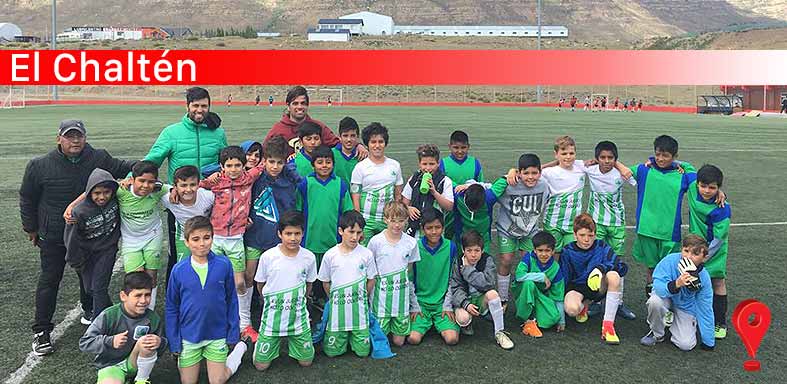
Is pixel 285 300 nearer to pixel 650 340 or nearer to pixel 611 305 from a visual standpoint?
pixel 611 305

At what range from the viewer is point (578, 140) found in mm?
20688

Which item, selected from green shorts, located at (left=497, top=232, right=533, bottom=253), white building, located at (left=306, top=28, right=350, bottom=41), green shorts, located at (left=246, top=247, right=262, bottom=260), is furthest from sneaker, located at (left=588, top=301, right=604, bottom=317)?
white building, located at (left=306, top=28, right=350, bottom=41)

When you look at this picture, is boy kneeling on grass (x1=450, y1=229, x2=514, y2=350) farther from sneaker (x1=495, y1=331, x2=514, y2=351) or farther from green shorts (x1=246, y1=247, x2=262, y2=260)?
green shorts (x1=246, y1=247, x2=262, y2=260)

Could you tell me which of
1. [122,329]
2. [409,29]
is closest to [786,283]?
[122,329]

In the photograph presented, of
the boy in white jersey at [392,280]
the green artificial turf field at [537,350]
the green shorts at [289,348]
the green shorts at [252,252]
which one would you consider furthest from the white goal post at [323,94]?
the green shorts at [289,348]

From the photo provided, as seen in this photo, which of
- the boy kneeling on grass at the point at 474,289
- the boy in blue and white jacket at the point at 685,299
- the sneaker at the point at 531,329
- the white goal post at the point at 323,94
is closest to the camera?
the boy in blue and white jacket at the point at 685,299

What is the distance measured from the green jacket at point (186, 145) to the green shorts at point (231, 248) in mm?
885

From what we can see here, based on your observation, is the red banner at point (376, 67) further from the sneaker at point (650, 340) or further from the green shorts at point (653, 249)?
the sneaker at point (650, 340)

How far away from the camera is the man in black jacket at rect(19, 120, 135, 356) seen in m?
4.50

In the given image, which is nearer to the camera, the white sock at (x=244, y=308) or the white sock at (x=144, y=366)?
the white sock at (x=144, y=366)

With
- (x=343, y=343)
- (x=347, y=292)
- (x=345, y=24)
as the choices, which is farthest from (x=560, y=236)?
(x=345, y=24)

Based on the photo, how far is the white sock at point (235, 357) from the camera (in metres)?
4.15

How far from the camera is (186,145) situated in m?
5.34

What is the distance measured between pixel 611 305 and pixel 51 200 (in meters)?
4.18
